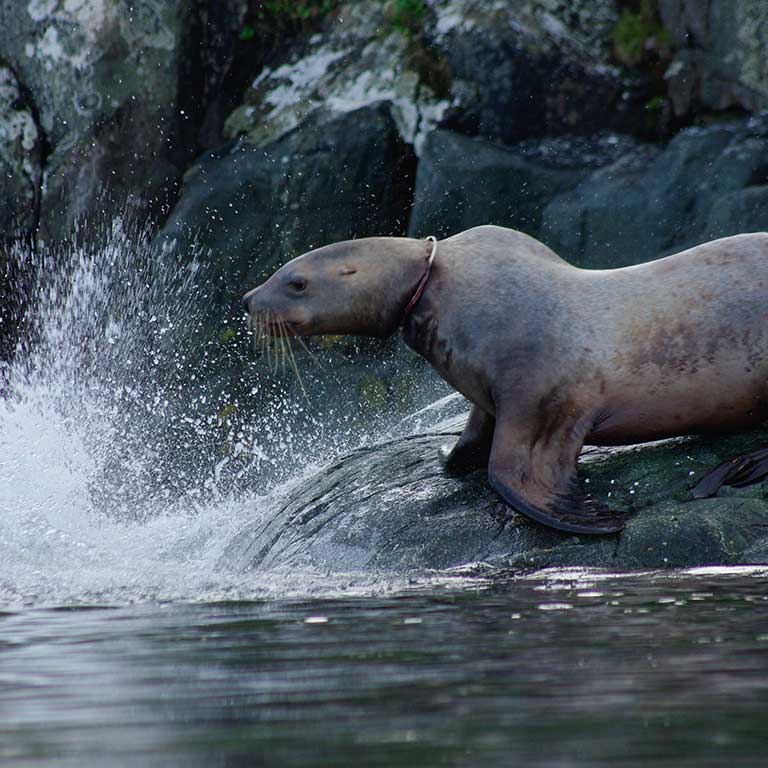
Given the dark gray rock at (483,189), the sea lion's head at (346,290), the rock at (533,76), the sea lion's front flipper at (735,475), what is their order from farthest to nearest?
the rock at (533,76), the dark gray rock at (483,189), the sea lion's head at (346,290), the sea lion's front flipper at (735,475)

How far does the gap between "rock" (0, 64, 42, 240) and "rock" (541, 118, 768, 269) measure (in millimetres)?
5081

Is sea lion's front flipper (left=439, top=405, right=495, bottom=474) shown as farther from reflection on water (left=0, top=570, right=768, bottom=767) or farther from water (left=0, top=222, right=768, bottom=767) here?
reflection on water (left=0, top=570, right=768, bottom=767)

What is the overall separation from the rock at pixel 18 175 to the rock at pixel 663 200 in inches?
200

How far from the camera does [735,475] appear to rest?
Answer: 16.8 feet

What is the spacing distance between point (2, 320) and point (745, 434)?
380 inches

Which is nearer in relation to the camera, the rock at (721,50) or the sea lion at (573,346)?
the sea lion at (573,346)

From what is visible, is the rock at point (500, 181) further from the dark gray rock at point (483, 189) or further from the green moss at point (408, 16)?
the green moss at point (408, 16)

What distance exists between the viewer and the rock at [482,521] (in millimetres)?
4785

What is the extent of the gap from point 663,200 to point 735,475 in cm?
629

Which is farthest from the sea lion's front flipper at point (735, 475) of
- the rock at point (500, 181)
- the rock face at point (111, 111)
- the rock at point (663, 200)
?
the rock face at point (111, 111)

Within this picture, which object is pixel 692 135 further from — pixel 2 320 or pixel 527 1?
pixel 2 320

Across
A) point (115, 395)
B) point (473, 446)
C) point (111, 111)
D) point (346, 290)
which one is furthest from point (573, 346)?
point (111, 111)

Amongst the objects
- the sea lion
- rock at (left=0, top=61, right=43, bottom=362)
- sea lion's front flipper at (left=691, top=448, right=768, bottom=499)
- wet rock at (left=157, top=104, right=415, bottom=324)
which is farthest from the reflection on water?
rock at (left=0, top=61, right=43, bottom=362)

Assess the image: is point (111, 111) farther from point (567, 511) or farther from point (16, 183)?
point (567, 511)
